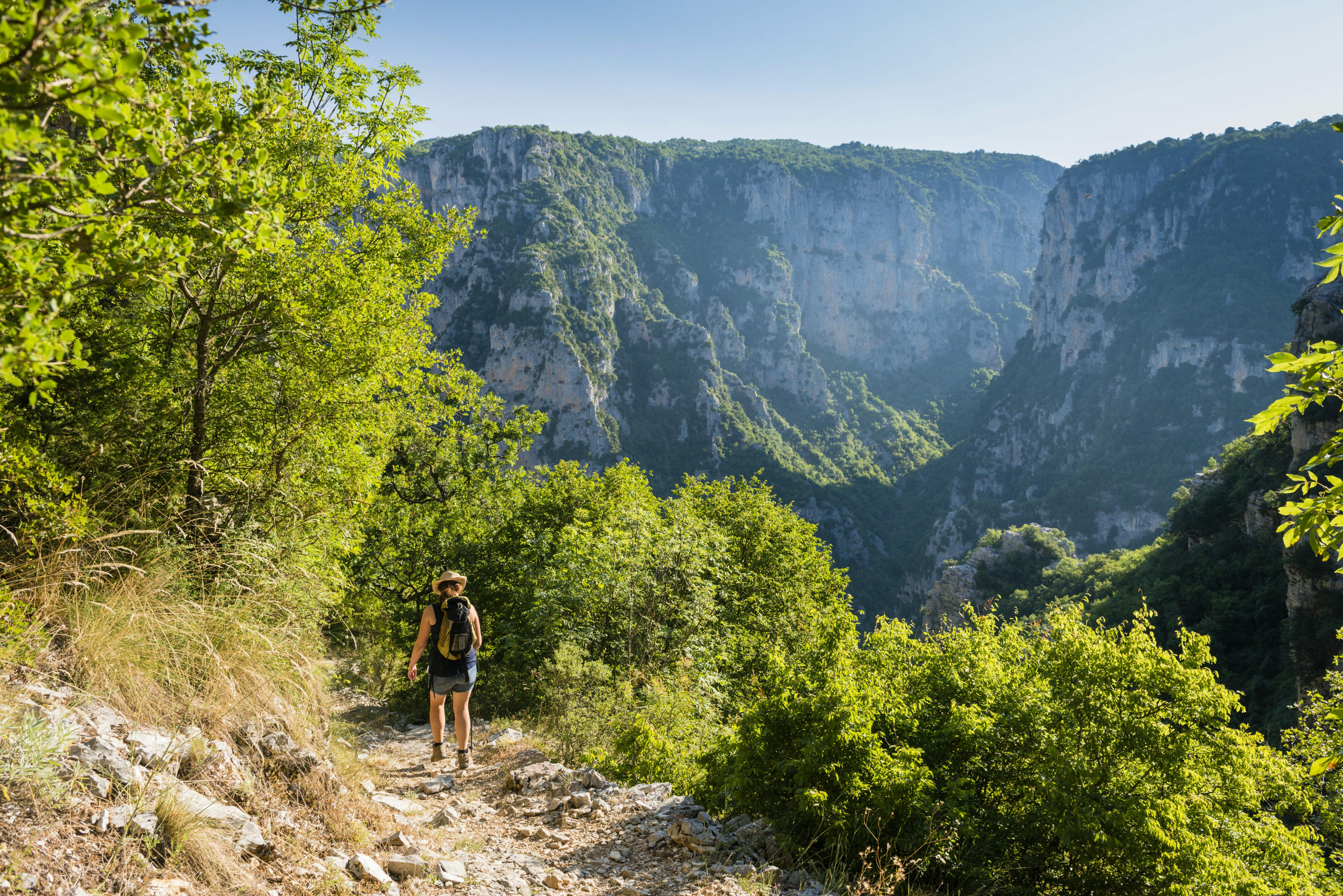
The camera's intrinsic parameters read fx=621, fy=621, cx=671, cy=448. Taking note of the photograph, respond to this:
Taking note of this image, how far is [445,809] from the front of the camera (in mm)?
4891

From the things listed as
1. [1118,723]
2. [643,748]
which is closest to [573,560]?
[643,748]

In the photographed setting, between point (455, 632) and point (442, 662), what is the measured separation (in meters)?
0.36

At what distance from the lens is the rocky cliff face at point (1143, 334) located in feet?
334

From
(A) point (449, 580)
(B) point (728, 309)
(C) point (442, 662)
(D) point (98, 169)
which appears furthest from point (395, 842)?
(B) point (728, 309)

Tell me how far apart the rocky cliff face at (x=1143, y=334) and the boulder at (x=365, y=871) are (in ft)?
371

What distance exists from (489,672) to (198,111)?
9.53 meters

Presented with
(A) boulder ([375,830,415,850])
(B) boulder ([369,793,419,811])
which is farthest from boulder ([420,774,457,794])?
(A) boulder ([375,830,415,850])

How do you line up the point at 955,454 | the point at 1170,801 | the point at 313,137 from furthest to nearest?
1. the point at 955,454
2. the point at 313,137
3. the point at 1170,801

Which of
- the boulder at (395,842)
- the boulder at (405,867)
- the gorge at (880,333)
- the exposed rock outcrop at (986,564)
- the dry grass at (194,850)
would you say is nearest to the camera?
the dry grass at (194,850)

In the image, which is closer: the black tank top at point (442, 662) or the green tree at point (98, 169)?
the green tree at point (98, 169)

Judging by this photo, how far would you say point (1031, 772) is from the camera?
209 inches

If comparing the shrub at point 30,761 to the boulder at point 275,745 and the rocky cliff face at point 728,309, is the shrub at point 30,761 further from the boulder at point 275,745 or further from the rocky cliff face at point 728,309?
the rocky cliff face at point 728,309

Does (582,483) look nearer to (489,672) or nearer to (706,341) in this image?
(489,672)

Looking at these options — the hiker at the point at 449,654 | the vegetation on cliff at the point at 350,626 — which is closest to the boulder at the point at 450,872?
the vegetation on cliff at the point at 350,626
